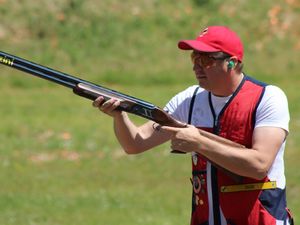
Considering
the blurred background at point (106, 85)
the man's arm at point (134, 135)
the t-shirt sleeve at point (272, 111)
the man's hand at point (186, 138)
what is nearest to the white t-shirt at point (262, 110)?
the t-shirt sleeve at point (272, 111)

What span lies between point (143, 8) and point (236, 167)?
69.5ft

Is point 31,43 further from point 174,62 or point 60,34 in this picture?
point 174,62

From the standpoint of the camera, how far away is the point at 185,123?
529 centimetres

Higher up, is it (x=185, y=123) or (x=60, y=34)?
(x=60, y=34)

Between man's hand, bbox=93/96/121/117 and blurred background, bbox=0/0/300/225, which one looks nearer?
man's hand, bbox=93/96/121/117

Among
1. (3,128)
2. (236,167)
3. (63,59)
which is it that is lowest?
(236,167)

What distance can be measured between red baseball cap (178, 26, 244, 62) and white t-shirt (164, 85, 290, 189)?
27 cm

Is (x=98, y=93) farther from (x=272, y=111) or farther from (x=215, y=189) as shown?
(x=272, y=111)

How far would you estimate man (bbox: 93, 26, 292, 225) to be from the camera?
5121mm

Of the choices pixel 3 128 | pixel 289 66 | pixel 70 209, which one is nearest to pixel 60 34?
pixel 289 66

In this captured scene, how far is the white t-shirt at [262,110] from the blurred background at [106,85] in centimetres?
499

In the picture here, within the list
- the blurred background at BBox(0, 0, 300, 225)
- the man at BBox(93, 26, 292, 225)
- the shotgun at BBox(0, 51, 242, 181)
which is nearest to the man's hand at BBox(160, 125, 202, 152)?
the man at BBox(93, 26, 292, 225)

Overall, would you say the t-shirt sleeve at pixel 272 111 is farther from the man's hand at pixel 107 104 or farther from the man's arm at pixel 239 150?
the man's hand at pixel 107 104

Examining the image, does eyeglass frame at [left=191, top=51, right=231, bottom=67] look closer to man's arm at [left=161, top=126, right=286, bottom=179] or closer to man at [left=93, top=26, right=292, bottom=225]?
man at [left=93, top=26, right=292, bottom=225]
